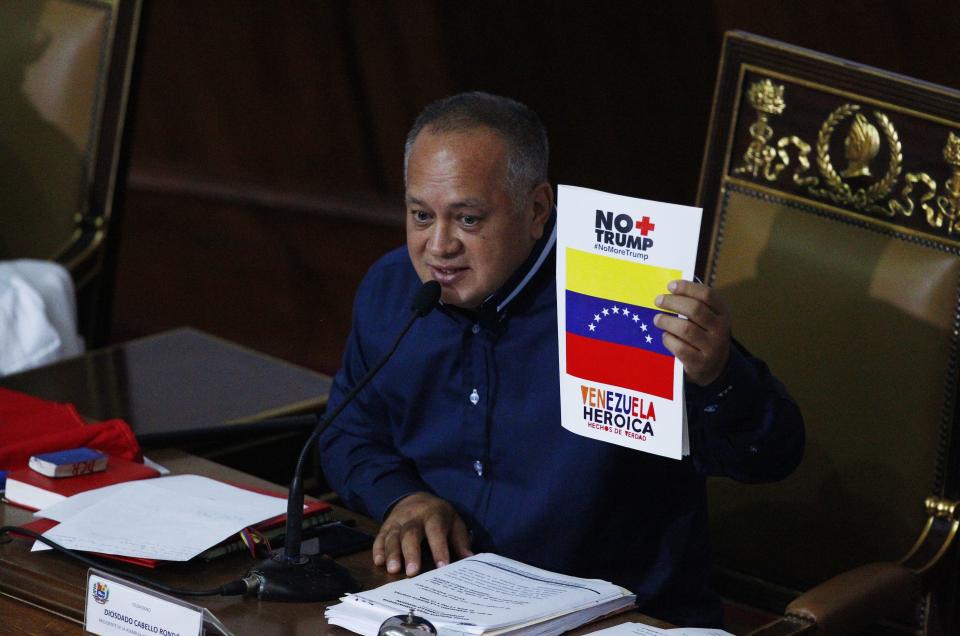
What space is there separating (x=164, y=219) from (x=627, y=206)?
379cm

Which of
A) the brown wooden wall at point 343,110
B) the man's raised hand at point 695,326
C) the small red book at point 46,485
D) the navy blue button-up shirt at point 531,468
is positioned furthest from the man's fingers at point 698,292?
the brown wooden wall at point 343,110

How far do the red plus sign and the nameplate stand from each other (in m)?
0.62

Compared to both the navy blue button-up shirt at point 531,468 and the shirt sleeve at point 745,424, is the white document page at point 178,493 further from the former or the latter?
the shirt sleeve at point 745,424

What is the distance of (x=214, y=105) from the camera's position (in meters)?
4.80

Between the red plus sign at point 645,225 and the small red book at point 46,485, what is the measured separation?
0.88m

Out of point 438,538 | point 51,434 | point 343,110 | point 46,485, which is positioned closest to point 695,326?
point 438,538

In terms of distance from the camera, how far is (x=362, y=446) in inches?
86.1

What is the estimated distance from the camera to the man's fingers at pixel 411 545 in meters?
1.76

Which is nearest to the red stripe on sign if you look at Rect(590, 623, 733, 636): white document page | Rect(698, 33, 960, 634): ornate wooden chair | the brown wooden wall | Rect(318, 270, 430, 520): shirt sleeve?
Rect(590, 623, 733, 636): white document page

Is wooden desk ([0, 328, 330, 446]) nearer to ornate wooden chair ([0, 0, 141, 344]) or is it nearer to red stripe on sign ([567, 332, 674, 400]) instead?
ornate wooden chair ([0, 0, 141, 344])

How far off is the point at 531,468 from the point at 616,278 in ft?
1.66

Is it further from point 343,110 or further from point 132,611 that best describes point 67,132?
point 132,611

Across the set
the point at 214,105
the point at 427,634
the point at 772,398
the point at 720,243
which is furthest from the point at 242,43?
the point at 427,634

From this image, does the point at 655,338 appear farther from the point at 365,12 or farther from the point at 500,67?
the point at 365,12
